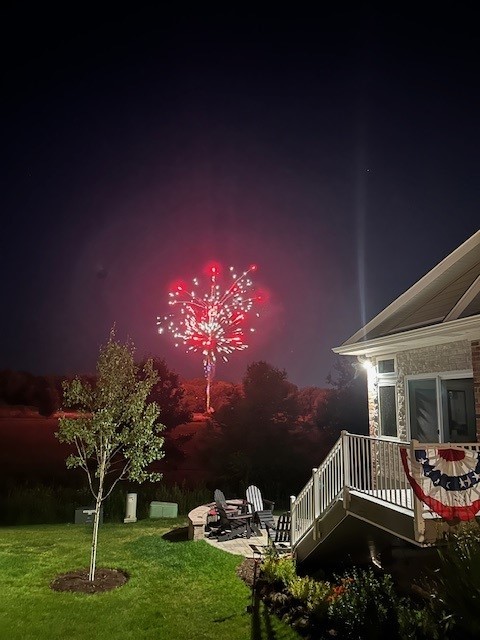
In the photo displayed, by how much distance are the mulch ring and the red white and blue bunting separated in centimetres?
587

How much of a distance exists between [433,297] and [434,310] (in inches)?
44.8

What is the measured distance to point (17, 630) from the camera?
23.4 feet

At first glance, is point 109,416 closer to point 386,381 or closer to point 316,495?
point 316,495

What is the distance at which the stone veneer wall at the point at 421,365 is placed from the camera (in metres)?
9.45

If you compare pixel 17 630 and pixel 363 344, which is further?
pixel 363 344

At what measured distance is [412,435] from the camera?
11.0m

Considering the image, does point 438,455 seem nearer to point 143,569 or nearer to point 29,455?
point 143,569

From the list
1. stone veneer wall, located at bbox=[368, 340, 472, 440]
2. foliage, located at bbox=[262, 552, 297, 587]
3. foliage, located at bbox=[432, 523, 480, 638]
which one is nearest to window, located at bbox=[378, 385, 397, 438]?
stone veneer wall, located at bbox=[368, 340, 472, 440]

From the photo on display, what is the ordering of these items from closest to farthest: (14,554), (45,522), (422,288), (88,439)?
(88,439) < (14,554) < (422,288) < (45,522)

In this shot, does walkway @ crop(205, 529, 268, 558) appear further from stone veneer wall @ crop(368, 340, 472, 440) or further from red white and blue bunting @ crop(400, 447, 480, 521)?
red white and blue bunting @ crop(400, 447, 480, 521)

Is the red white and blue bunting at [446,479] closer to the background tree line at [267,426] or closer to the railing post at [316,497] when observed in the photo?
the railing post at [316,497]

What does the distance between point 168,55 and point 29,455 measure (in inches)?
1590

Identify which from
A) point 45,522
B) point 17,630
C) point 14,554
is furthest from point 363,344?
point 45,522

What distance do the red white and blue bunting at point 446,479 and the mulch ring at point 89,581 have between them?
587 centimetres
